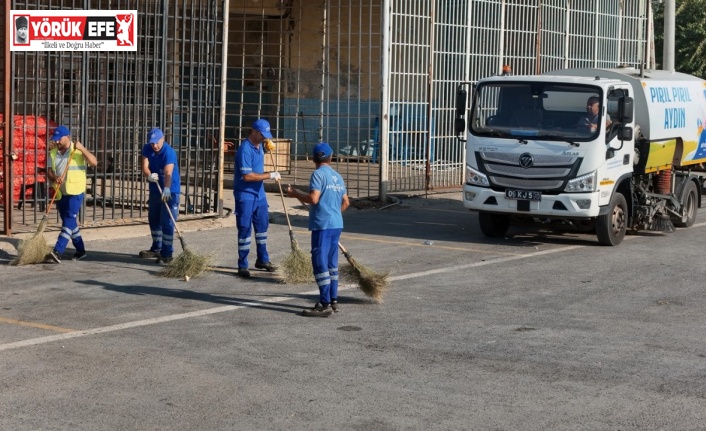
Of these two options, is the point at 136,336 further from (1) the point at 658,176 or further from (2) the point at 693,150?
(2) the point at 693,150

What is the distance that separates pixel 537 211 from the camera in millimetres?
15742

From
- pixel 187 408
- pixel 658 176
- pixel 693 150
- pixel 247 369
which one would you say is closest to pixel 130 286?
pixel 247 369

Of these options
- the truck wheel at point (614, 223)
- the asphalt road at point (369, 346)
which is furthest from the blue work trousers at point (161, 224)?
the truck wheel at point (614, 223)

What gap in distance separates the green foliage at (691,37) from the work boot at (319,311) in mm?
33890

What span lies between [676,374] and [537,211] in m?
7.03

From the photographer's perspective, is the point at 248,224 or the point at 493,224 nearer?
the point at 248,224

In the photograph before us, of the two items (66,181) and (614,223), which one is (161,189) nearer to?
(66,181)

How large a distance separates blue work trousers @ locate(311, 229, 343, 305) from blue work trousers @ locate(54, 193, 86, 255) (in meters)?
4.26

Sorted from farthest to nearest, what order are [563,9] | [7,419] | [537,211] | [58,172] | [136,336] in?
1. [563,9]
2. [537,211]
3. [58,172]
4. [136,336]
5. [7,419]

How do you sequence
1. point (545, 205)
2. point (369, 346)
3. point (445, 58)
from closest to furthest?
point (369, 346) → point (545, 205) → point (445, 58)

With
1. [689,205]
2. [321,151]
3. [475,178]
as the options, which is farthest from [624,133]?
[321,151]

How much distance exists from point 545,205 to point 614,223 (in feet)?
4.15

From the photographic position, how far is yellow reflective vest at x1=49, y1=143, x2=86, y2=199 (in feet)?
45.4

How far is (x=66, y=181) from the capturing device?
45.4ft
